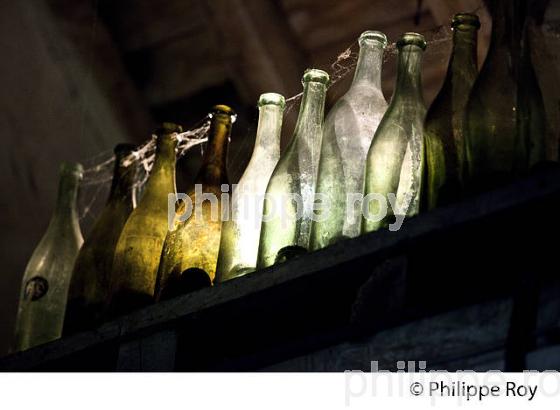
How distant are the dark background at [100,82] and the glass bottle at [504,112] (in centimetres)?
99

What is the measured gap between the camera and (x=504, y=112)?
5.35 ft

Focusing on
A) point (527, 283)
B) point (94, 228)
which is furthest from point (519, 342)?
point (94, 228)

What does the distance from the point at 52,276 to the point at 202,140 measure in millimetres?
433

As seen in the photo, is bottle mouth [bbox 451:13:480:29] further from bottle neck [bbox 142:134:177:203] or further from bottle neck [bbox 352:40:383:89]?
bottle neck [bbox 142:134:177:203]

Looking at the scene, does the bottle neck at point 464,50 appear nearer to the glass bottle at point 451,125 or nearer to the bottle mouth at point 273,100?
the glass bottle at point 451,125

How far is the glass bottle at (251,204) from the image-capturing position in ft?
5.95

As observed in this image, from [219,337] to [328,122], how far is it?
38cm

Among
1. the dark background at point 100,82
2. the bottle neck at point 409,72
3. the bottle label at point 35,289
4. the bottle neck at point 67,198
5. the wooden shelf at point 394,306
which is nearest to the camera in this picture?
the wooden shelf at point 394,306

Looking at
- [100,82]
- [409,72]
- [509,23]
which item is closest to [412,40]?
[409,72]

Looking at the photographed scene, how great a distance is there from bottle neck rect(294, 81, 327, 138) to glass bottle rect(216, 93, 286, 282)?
6 centimetres

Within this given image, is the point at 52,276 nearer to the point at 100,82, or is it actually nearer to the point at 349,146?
the point at 349,146

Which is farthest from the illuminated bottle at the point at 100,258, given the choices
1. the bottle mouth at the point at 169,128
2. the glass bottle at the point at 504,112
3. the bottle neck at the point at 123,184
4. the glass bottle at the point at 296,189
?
the glass bottle at the point at 504,112

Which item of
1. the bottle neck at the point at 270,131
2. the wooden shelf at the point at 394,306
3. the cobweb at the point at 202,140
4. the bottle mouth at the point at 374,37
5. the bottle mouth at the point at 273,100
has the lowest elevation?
the wooden shelf at the point at 394,306

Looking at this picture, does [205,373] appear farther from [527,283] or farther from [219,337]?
[527,283]
